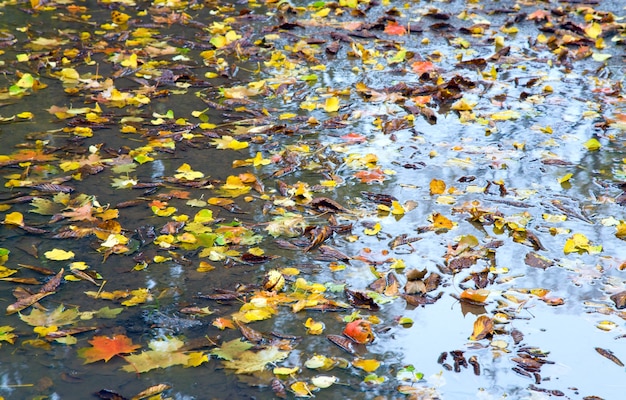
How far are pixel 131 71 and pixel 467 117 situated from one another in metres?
2.43

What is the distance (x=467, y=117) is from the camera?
4.48 m

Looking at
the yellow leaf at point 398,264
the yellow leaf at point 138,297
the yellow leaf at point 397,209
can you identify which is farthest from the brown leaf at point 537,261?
the yellow leaf at point 138,297

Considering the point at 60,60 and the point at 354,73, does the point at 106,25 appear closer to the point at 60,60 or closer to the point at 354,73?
Answer: the point at 60,60

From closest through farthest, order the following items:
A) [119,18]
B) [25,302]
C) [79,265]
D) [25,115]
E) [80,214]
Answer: [25,302] → [79,265] → [80,214] → [25,115] → [119,18]

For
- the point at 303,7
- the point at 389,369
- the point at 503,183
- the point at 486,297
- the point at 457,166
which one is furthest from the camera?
the point at 303,7

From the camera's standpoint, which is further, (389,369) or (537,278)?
(537,278)

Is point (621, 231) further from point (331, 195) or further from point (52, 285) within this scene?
point (52, 285)

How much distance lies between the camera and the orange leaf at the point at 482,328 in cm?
262

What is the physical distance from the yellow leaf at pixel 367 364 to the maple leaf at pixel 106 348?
2.59ft

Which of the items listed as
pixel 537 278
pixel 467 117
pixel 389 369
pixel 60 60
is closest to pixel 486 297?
pixel 537 278

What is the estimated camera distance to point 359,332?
2609mm

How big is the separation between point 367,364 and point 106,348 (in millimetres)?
935

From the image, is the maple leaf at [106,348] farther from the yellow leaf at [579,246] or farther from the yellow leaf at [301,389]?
the yellow leaf at [579,246]

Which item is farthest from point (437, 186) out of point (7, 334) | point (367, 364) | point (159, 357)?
point (7, 334)
